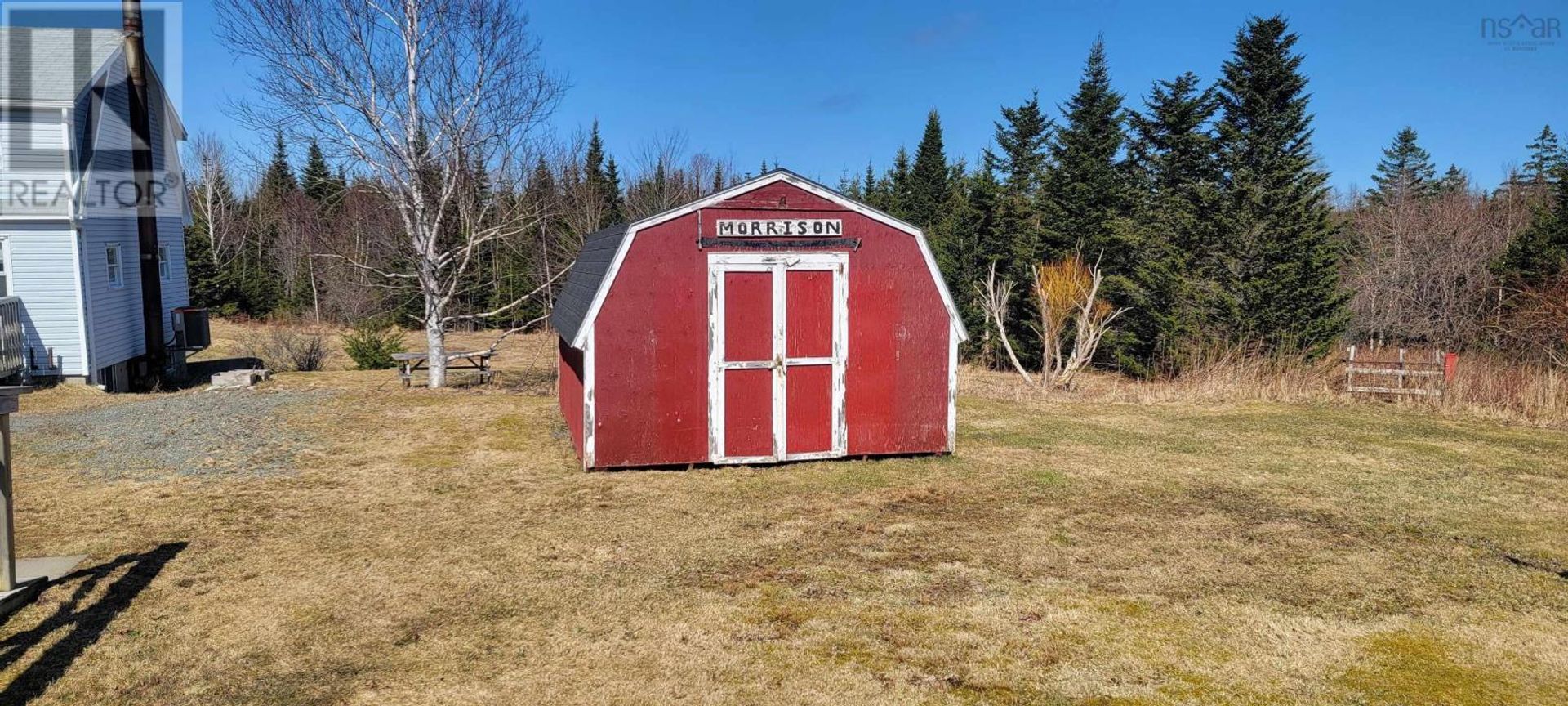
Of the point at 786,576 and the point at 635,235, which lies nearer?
the point at 786,576

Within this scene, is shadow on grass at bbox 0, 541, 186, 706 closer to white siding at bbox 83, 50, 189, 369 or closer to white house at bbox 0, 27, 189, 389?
white house at bbox 0, 27, 189, 389

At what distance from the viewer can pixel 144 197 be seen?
1703 centimetres

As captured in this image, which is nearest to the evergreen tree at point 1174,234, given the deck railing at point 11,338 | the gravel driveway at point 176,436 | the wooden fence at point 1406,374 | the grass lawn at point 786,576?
the wooden fence at point 1406,374

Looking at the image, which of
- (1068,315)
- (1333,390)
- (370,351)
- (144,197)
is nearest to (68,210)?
(144,197)

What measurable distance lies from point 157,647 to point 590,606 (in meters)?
2.44

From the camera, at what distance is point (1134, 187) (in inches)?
1117

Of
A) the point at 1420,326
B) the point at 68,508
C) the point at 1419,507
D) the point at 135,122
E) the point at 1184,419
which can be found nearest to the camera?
the point at 68,508

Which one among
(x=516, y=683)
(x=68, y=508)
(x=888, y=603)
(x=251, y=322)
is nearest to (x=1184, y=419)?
(x=888, y=603)

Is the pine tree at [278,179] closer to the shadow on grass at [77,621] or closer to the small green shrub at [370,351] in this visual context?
the small green shrub at [370,351]

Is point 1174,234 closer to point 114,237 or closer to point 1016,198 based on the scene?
point 1016,198

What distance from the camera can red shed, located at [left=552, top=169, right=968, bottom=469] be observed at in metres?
9.17

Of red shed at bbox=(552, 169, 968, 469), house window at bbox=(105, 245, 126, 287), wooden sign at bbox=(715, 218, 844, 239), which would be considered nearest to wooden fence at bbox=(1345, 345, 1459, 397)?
red shed at bbox=(552, 169, 968, 469)

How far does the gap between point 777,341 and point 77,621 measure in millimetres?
6244

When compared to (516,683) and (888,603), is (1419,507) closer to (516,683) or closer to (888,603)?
(888,603)
